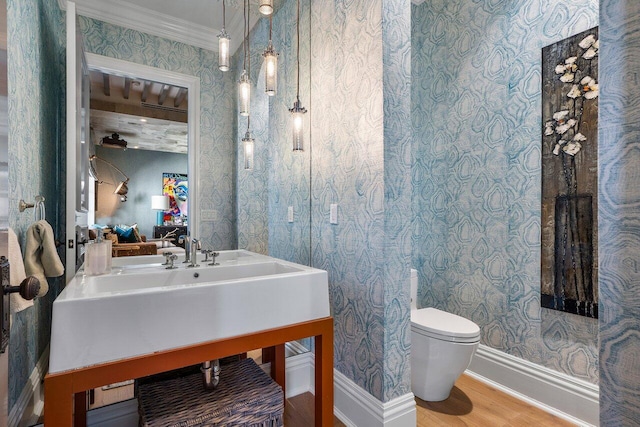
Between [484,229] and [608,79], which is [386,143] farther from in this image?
[484,229]

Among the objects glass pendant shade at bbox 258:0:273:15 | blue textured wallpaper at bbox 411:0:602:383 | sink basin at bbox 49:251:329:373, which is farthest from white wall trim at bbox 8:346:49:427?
blue textured wallpaper at bbox 411:0:602:383

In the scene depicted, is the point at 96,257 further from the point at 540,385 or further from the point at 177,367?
the point at 540,385

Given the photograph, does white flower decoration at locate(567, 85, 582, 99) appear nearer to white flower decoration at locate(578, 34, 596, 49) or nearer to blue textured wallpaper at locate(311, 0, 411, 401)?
white flower decoration at locate(578, 34, 596, 49)

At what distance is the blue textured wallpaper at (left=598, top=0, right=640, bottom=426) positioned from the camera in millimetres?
736

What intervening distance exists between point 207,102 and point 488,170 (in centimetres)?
180

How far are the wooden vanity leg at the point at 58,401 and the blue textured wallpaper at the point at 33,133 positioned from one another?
1.56ft

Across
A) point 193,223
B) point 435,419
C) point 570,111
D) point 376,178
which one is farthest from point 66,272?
point 570,111

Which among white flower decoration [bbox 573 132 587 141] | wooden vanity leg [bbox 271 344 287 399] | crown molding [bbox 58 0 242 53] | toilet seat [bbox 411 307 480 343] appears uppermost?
crown molding [bbox 58 0 242 53]

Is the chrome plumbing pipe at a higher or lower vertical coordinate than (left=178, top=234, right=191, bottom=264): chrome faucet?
lower

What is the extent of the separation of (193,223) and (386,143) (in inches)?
40.5

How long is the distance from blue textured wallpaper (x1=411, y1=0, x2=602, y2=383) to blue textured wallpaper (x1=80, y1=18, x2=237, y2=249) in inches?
61.5

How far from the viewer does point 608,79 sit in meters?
0.79

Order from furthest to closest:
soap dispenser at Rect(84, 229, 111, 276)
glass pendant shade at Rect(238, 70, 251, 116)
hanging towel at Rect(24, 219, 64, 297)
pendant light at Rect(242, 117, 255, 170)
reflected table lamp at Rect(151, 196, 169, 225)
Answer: pendant light at Rect(242, 117, 255, 170) → glass pendant shade at Rect(238, 70, 251, 116) → reflected table lamp at Rect(151, 196, 169, 225) → soap dispenser at Rect(84, 229, 111, 276) → hanging towel at Rect(24, 219, 64, 297)

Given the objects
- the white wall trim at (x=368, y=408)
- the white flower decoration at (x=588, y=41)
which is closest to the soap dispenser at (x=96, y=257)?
the white wall trim at (x=368, y=408)
